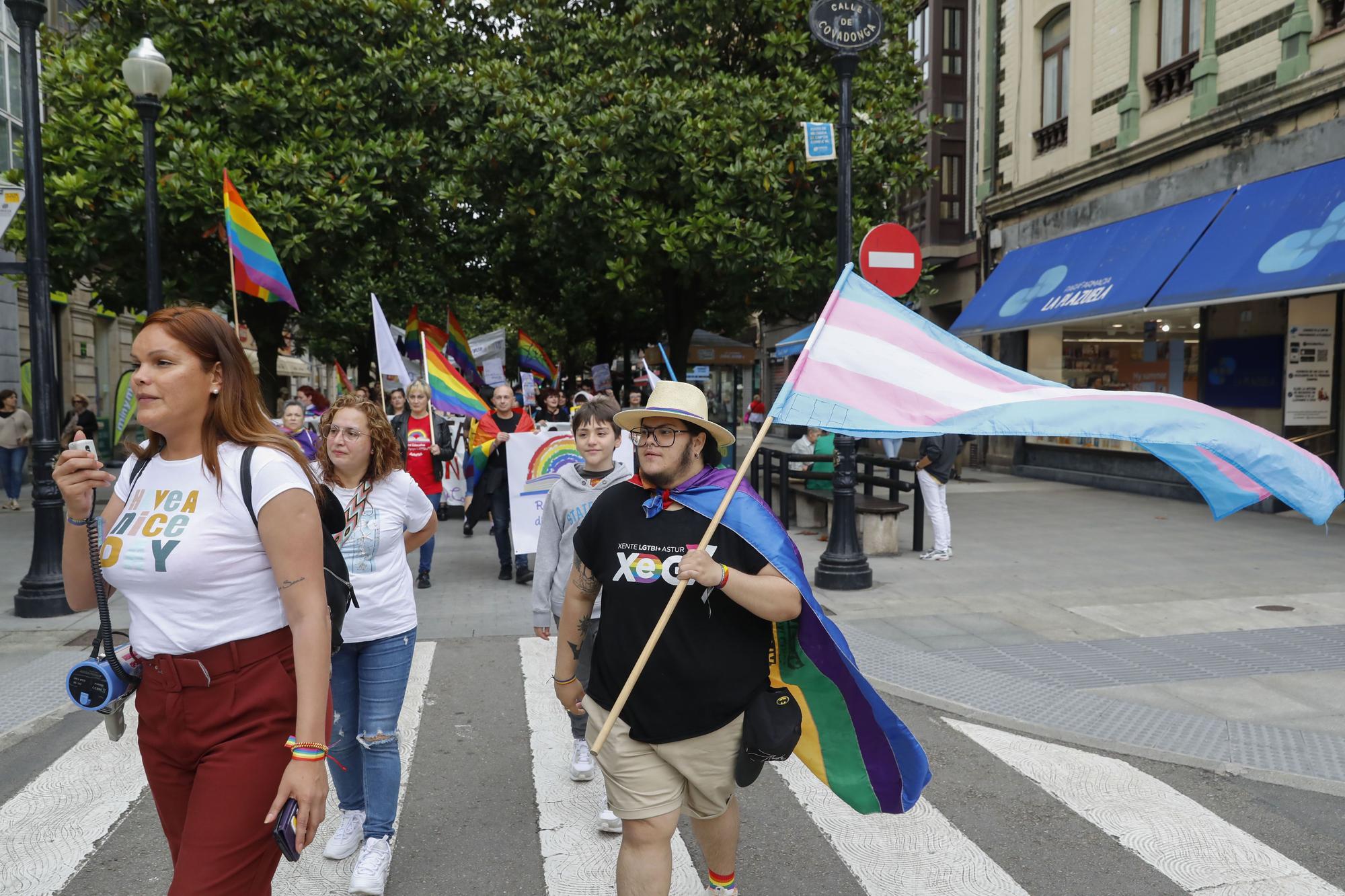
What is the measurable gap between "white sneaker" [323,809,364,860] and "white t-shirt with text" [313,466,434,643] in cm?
80

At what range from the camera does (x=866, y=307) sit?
3.29 m

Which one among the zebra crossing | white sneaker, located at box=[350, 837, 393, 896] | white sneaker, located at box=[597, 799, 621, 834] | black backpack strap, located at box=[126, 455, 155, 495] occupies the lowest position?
the zebra crossing

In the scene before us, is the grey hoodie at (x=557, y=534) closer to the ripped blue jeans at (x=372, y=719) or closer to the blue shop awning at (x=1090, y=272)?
the ripped blue jeans at (x=372, y=719)

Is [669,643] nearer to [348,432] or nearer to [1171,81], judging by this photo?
[348,432]

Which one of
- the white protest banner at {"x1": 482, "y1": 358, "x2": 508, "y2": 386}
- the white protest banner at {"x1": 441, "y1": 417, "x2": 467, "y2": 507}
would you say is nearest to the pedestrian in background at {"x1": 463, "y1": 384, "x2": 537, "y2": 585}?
the white protest banner at {"x1": 441, "y1": 417, "x2": 467, "y2": 507}

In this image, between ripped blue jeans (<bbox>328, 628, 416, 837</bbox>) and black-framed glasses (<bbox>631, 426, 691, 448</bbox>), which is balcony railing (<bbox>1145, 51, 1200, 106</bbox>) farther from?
ripped blue jeans (<bbox>328, 628, 416, 837</bbox>)

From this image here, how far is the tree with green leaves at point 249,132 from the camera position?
40.6 ft

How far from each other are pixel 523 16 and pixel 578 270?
4.33 m

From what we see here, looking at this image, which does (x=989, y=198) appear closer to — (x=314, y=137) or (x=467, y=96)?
(x=467, y=96)

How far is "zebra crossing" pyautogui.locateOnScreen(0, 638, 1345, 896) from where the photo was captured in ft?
11.8

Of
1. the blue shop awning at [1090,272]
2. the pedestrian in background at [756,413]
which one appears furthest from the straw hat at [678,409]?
the pedestrian in background at [756,413]

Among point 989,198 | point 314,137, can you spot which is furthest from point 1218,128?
point 314,137


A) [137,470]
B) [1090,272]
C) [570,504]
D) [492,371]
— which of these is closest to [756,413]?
[492,371]

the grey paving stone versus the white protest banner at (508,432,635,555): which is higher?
the white protest banner at (508,432,635,555)
